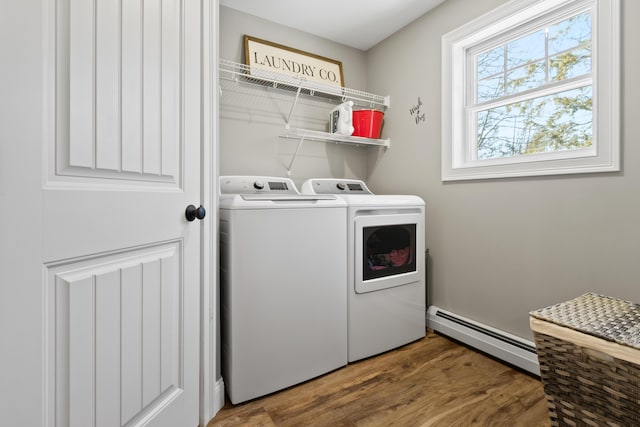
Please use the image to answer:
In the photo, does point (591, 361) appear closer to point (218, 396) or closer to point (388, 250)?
point (388, 250)

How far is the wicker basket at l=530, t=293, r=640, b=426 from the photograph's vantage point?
32.7 inches

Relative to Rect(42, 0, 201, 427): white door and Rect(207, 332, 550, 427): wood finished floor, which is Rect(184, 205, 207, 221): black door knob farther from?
Rect(207, 332, 550, 427): wood finished floor

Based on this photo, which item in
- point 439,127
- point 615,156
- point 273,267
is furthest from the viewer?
point 439,127

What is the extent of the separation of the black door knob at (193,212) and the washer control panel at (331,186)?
3.45 feet

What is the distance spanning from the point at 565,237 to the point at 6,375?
2.09m

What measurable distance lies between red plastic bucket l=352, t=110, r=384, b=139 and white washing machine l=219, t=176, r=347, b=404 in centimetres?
99

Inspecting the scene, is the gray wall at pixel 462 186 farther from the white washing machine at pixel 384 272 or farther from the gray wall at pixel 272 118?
the white washing machine at pixel 384 272

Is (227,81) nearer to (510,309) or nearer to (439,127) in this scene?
(439,127)

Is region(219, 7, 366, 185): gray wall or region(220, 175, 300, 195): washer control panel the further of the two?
region(219, 7, 366, 185): gray wall

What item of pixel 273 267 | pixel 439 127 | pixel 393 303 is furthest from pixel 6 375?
pixel 439 127

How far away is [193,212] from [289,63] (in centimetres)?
169

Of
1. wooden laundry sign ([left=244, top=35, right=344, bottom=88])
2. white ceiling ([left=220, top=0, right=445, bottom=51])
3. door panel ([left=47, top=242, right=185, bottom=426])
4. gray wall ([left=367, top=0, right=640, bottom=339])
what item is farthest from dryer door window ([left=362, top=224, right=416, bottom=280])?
white ceiling ([left=220, top=0, right=445, bottom=51])

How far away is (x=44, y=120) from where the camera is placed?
661mm

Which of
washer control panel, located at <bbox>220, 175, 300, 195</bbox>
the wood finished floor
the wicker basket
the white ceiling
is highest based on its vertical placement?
the white ceiling
